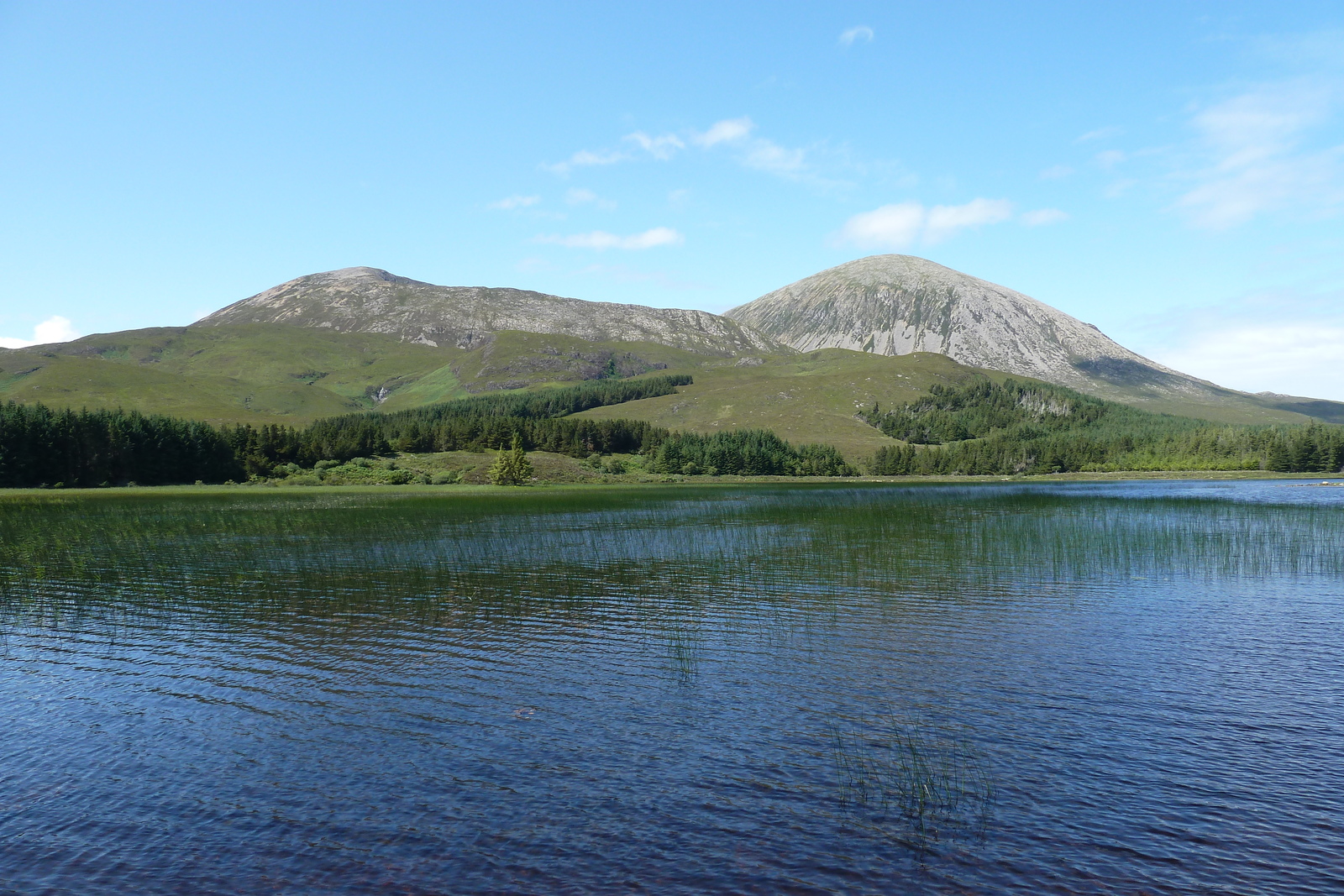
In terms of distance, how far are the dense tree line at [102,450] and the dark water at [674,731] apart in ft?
408

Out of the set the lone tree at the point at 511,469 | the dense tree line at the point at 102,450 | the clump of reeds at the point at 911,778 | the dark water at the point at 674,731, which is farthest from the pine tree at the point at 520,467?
the clump of reeds at the point at 911,778

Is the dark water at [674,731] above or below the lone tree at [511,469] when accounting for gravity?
below

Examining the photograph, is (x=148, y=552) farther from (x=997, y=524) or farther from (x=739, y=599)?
(x=997, y=524)

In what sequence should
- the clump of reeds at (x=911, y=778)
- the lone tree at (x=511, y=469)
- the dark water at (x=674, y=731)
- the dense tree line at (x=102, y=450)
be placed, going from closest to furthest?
the dark water at (x=674, y=731) → the clump of reeds at (x=911, y=778) → the dense tree line at (x=102, y=450) → the lone tree at (x=511, y=469)

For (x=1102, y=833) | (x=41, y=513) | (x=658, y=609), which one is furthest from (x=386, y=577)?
(x=41, y=513)

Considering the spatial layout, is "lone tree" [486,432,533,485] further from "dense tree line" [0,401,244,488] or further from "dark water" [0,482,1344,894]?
"dark water" [0,482,1344,894]

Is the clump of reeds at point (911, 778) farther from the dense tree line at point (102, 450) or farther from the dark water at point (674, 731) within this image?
the dense tree line at point (102, 450)

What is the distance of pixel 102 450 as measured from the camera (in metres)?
150

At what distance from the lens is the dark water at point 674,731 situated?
12.3 metres

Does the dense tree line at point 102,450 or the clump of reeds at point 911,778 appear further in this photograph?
the dense tree line at point 102,450

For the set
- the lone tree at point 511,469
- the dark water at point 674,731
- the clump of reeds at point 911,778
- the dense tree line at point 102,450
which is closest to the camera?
the dark water at point 674,731

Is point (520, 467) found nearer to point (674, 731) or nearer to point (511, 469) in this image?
point (511, 469)

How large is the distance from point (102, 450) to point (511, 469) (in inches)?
3003

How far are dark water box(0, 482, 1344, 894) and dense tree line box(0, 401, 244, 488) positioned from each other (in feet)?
408
